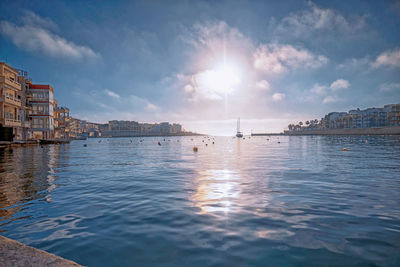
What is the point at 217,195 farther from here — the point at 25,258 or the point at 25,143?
the point at 25,143

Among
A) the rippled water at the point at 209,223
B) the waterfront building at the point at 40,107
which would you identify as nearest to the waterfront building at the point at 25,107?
the waterfront building at the point at 40,107

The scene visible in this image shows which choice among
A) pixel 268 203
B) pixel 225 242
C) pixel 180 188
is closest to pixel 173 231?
pixel 225 242

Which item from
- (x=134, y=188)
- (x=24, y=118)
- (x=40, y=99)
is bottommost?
(x=134, y=188)

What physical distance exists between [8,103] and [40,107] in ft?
58.7

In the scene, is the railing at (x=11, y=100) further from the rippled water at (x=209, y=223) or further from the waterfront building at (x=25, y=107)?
the rippled water at (x=209, y=223)

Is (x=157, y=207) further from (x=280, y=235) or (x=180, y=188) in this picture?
(x=280, y=235)

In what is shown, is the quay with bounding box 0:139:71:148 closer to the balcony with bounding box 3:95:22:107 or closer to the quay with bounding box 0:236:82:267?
the balcony with bounding box 3:95:22:107

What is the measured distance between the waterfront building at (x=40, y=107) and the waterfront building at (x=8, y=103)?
9.28 m

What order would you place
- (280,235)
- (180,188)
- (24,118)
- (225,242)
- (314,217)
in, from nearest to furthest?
(225,242)
(280,235)
(314,217)
(180,188)
(24,118)

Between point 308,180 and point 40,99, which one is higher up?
point 40,99

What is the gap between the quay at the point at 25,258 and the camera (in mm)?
3227

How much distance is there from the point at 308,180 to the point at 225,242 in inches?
359

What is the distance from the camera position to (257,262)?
4355mm

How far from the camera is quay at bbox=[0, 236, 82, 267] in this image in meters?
3.23
